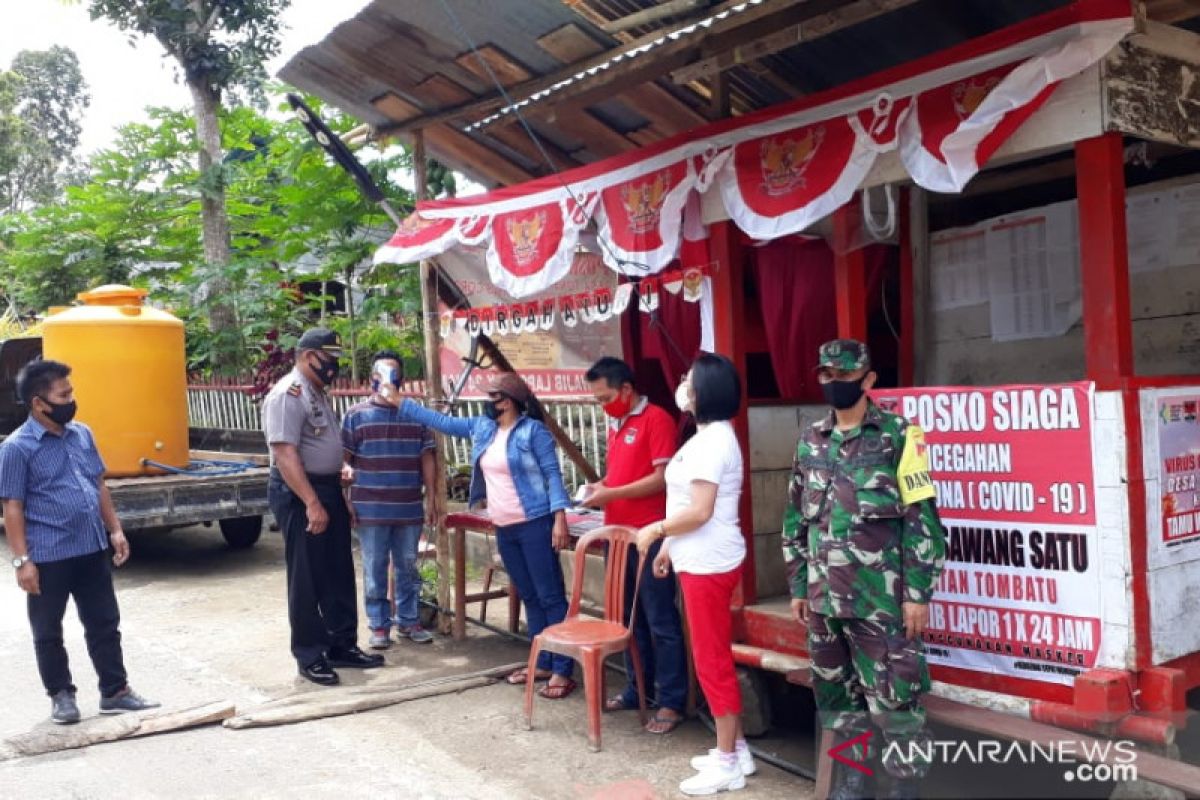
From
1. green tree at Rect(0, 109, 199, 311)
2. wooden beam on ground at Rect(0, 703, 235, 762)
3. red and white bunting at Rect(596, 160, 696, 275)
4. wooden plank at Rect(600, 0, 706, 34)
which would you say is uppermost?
green tree at Rect(0, 109, 199, 311)

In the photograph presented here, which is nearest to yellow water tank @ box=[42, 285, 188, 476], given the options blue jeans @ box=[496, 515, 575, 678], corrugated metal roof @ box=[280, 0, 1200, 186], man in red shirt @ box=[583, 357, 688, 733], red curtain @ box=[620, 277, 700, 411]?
corrugated metal roof @ box=[280, 0, 1200, 186]

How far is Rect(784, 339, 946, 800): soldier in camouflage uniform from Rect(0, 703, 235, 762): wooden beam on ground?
3.20 metres

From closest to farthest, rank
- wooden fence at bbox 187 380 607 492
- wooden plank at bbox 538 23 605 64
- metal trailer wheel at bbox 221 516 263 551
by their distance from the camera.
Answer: wooden plank at bbox 538 23 605 64
wooden fence at bbox 187 380 607 492
metal trailer wheel at bbox 221 516 263 551

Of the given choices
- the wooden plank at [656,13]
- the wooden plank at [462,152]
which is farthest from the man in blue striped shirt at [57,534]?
the wooden plank at [656,13]

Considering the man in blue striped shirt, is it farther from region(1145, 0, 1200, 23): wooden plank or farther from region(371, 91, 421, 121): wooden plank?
region(1145, 0, 1200, 23): wooden plank

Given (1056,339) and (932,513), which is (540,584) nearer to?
(932,513)

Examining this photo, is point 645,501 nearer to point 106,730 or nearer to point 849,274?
point 849,274

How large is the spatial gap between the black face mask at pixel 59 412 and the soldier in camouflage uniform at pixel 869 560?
12.3 ft

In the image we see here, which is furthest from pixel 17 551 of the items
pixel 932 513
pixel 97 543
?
pixel 932 513

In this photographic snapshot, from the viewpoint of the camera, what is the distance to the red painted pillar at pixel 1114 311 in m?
3.52

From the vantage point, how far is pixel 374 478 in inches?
247

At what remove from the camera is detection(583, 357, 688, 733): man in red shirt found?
482 cm

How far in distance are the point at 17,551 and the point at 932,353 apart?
5.08 metres

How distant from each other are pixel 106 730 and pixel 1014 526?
14.1 ft
